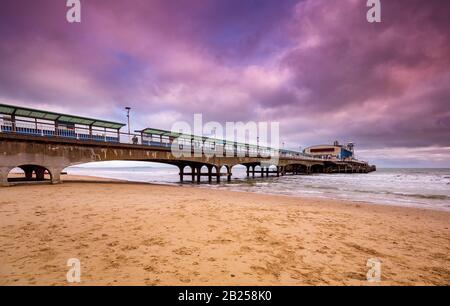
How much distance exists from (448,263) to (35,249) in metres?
8.93

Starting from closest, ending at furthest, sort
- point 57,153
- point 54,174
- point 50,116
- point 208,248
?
point 208,248, point 57,153, point 54,174, point 50,116

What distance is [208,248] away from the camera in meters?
4.65

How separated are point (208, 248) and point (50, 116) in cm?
2076

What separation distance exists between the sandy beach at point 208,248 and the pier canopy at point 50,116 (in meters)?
12.6

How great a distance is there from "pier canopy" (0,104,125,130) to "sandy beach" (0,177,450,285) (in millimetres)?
12554

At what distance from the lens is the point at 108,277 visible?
3.32 m

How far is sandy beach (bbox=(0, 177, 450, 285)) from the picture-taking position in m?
3.48

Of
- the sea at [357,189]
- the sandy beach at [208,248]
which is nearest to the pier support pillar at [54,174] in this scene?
the sandy beach at [208,248]

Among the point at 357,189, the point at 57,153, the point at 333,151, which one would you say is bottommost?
the point at 357,189

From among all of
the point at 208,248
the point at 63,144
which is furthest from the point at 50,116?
the point at 208,248

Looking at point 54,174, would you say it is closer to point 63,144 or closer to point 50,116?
point 63,144

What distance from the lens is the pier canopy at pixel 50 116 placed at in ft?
52.2

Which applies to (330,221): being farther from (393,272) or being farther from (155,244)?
(155,244)
